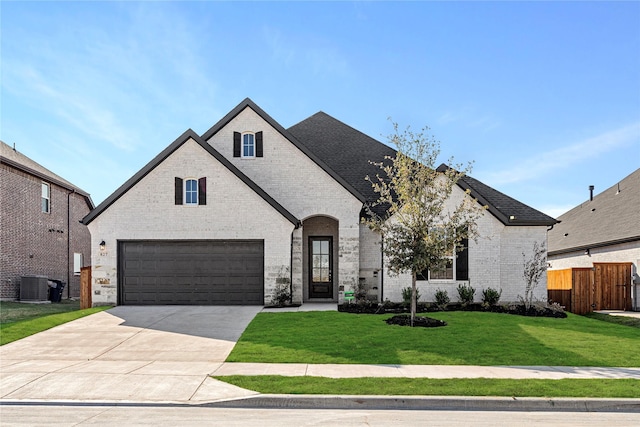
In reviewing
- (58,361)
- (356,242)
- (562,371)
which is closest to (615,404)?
(562,371)

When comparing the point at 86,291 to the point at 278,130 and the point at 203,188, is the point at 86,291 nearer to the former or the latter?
the point at 203,188

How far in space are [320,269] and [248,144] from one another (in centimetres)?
596

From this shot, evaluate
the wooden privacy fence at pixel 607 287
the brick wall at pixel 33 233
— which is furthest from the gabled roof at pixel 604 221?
the brick wall at pixel 33 233

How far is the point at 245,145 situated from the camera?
66.4ft

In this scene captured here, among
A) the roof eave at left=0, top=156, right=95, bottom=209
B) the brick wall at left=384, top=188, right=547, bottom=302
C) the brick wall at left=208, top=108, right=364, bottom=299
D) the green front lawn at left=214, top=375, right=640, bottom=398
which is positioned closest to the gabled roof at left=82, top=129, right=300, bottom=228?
the brick wall at left=208, top=108, right=364, bottom=299

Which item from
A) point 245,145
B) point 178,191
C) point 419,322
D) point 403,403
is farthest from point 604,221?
point 403,403

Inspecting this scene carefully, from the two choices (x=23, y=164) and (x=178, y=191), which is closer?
(x=178, y=191)

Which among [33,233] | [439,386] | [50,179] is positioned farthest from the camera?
[50,179]

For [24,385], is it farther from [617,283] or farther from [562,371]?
[617,283]

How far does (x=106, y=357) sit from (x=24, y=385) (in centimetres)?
248

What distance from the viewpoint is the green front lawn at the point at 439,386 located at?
8109 millimetres

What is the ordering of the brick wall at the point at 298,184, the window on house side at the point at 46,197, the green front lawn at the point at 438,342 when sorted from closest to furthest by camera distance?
1. the green front lawn at the point at 438,342
2. the brick wall at the point at 298,184
3. the window on house side at the point at 46,197

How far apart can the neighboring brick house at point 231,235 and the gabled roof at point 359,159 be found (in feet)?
0.82

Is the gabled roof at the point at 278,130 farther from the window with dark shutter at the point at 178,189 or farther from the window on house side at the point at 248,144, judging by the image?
the window with dark shutter at the point at 178,189
